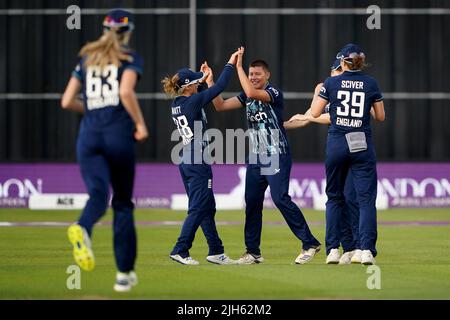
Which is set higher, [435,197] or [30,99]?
[30,99]

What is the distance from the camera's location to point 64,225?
22.8 m

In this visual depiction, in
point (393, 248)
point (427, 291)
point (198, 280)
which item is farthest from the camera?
point (393, 248)

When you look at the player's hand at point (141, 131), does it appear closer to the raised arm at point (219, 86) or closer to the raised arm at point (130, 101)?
the raised arm at point (130, 101)

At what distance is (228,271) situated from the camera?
520 inches

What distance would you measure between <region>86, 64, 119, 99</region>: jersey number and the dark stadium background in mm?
22986

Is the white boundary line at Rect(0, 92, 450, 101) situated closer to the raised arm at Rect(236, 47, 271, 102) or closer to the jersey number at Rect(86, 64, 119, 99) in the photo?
the raised arm at Rect(236, 47, 271, 102)

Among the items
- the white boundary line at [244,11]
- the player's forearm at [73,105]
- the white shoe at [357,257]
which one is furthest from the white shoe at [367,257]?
the white boundary line at [244,11]

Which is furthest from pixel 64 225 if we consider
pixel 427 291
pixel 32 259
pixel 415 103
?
pixel 415 103

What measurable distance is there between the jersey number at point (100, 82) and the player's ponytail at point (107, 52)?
0.05 meters

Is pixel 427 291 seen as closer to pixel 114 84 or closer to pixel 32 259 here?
pixel 114 84

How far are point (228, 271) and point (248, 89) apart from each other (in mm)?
2307

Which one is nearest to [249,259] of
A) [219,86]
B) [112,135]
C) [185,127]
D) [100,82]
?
[185,127]

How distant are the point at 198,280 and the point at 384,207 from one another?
17606 millimetres

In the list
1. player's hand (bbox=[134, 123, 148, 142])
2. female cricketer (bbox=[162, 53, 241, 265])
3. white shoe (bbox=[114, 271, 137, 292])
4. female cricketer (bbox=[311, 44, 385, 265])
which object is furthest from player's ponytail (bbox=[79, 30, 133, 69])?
female cricketer (bbox=[311, 44, 385, 265])
